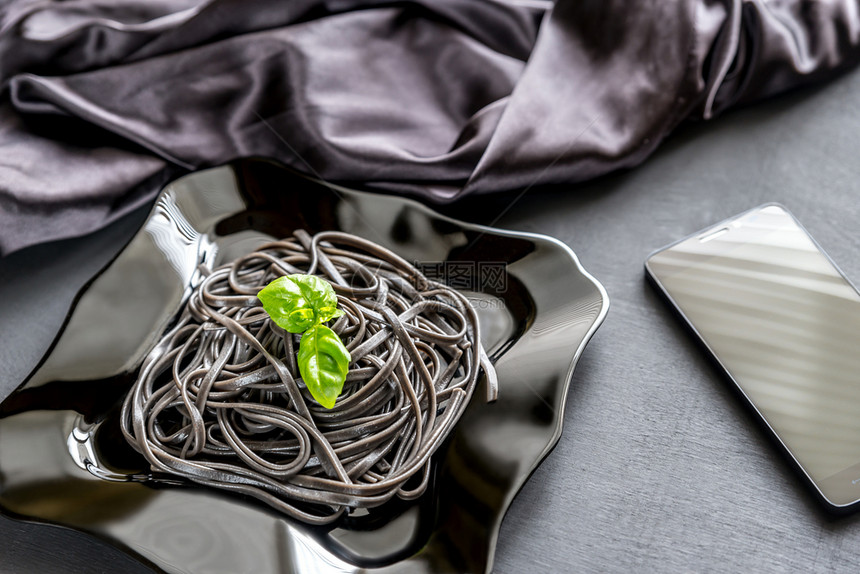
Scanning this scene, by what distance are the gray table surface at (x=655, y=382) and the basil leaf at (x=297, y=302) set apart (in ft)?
1.17

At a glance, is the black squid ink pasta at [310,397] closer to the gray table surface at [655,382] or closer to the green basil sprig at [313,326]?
the green basil sprig at [313,326]

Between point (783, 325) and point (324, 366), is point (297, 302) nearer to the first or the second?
point (324, 366)

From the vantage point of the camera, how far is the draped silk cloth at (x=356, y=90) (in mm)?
1224

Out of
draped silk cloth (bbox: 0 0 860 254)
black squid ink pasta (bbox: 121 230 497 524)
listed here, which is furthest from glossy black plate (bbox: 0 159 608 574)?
draped silk cloth (bbox: 0 0 860 254)

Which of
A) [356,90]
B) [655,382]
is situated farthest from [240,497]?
[356,90]

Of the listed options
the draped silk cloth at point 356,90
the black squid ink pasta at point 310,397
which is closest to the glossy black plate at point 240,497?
the black squid ink pasta at point 310,397

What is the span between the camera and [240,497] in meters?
0.87

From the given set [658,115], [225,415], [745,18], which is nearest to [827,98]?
[745,18]

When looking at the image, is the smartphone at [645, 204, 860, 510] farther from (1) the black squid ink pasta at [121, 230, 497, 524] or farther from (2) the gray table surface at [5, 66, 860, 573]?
(1) the black squid ink pasta at [121, 230, 497, 524]

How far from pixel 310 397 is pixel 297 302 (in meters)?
0.13

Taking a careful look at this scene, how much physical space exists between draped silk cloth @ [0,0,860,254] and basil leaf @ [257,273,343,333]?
0.37 m

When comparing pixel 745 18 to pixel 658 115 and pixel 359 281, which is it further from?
pixel 359 281

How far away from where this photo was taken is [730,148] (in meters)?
1.35

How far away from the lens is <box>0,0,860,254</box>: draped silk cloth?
1.22m
